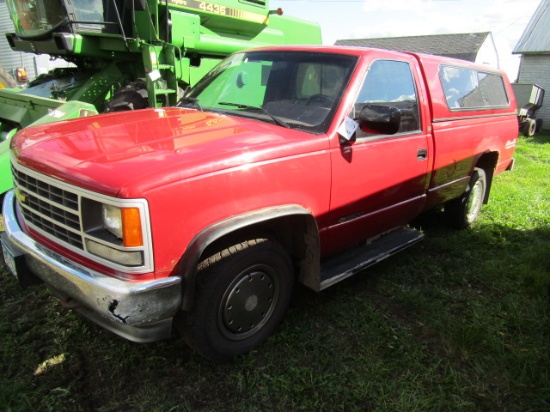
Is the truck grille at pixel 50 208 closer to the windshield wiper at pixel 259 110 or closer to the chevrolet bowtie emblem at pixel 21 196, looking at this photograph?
the chevrolet bowtie emblem at pixel 21 196

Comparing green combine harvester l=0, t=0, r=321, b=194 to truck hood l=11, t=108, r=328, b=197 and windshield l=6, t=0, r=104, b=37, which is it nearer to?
windshield l=6, t=0, r=104, b=37

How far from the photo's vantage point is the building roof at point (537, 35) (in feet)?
59.7

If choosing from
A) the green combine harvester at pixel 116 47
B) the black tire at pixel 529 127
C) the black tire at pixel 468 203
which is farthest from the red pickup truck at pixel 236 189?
the black tire at pixel 529 127

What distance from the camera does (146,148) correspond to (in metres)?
2.37

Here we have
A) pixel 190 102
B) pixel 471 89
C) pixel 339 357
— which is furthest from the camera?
pixel 471 89

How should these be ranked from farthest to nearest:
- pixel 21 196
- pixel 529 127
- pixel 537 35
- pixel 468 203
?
1. pixel 537 35
2. pixel 529 127
3. pixel 468 203
4. pixel 21 196

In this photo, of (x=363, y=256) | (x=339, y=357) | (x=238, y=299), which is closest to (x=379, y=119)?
(x=363, y=256)

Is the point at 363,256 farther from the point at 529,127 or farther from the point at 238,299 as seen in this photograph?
the point at 529,127

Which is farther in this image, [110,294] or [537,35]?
[537,35]

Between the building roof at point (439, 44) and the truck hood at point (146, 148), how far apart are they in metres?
31.4

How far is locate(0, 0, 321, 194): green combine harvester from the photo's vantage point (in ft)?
19.6

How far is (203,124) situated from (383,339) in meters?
1.98

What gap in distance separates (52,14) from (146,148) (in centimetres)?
536

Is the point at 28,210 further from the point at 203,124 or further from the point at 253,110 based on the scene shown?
the point at 253,110
